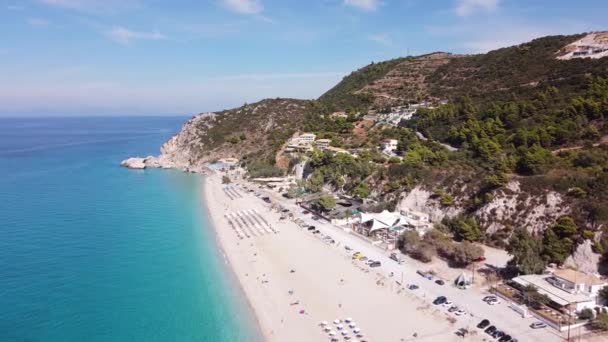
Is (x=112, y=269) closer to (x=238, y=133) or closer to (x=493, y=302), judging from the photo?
(x=493, y=302)

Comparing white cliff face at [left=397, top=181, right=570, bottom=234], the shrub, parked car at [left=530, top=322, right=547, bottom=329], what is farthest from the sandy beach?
white cliff face at [left=397, top=181, right=570, bottom=234]

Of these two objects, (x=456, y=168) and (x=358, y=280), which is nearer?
(x=358, y=280)

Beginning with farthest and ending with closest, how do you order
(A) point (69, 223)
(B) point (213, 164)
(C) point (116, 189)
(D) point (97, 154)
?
(D) point (97, 154) < (B) point (213, 164) < (C) point (116, 189) < (A) point (69, 223)

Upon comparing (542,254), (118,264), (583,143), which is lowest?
(118,264)

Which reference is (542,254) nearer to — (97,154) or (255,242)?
Result: (255,242)

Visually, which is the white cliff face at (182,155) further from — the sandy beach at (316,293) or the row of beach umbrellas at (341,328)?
the row of beach umbrellas at (341,328)

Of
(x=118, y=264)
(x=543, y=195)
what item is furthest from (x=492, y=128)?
(x=118, y=264)

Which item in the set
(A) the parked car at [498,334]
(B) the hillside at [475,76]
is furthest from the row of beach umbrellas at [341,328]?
(B) the hillside at [475,76]
